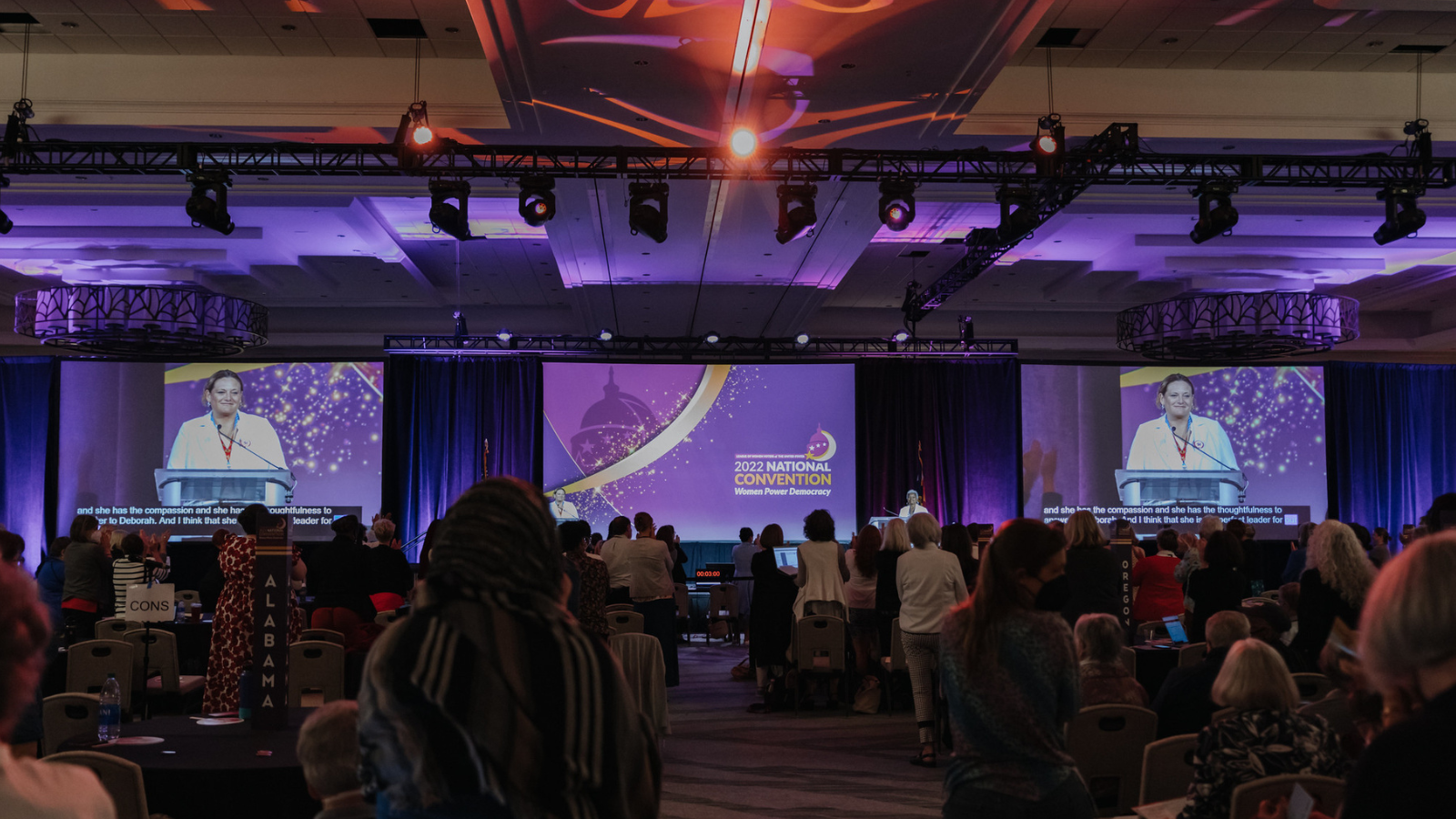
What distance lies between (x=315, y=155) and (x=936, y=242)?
6.65 m

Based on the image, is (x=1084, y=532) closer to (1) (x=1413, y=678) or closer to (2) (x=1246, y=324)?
(1) (x=1413, y=678)

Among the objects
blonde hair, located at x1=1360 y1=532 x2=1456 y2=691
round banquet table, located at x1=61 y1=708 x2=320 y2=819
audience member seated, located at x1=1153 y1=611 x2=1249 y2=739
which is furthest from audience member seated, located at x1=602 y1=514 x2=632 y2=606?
blonde hair, located at x1=1360 y1=532 x2=1456 y2=691

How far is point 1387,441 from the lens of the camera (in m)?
16.2

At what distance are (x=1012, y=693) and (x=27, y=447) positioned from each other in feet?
52.9

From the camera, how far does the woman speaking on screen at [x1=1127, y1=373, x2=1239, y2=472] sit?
15094 mm

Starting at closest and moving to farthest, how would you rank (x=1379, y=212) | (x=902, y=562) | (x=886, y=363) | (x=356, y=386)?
(x=902, y=562), (x=1379, y=212), (x=356, y=386), (x=886, y=363)

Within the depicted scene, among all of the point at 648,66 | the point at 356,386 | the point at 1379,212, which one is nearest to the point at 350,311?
the point at 356,386

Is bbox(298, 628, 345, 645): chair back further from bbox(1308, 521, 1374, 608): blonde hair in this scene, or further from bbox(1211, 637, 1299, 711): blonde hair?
bbox(1308, 521, 1374, 608): blonde hair

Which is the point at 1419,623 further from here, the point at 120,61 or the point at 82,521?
the point at 120,61

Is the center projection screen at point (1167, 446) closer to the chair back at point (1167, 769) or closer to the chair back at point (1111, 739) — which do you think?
the chair back at point (1111, 739)

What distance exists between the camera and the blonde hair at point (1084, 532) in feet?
19.3

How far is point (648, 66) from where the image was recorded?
22.9ft

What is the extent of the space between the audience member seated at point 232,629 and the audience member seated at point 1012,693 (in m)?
3.70

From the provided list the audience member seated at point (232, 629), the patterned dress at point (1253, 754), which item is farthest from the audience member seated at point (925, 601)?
the patterned dress at point (1253, 754)
